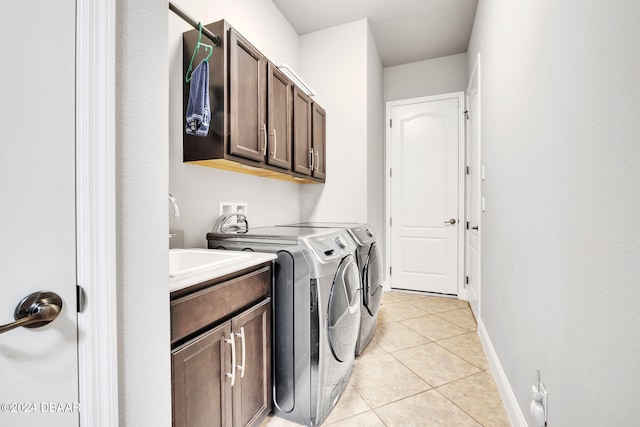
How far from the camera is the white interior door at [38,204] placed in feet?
1.72

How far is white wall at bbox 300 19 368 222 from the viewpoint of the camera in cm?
284

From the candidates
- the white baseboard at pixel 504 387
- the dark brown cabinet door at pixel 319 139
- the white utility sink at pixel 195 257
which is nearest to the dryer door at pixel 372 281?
the white baseboard at pixel 504 387

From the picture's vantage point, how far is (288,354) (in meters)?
1.38

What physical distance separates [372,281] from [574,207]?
5.24 ft

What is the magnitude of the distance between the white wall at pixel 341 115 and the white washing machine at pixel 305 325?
4.65 feet

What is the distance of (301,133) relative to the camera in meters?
2.43

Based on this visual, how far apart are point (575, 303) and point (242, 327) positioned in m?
1.14

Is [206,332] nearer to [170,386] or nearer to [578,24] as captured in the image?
[170,386]

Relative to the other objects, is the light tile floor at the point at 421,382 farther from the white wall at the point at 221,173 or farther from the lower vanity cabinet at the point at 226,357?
the white wall at the point at 221,173

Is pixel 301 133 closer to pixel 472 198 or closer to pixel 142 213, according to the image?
pixel 142 213

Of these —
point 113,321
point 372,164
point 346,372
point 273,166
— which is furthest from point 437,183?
point 113,321

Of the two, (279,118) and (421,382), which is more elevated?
(279,118)

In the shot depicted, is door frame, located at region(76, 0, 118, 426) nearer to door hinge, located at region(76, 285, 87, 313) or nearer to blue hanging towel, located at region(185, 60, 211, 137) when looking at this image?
door hinge, located at region(76, 285, 87, 313)

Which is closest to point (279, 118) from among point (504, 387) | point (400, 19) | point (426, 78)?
point (400, 19)
